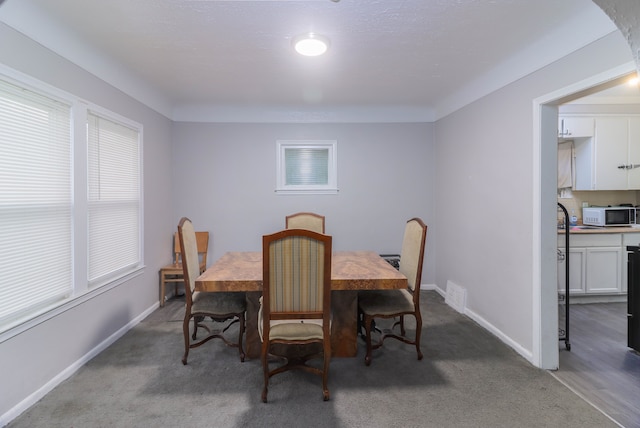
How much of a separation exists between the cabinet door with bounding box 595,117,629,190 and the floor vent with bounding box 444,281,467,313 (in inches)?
84.0

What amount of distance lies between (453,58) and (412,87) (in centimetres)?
74

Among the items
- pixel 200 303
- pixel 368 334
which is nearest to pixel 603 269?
pixel 368 334

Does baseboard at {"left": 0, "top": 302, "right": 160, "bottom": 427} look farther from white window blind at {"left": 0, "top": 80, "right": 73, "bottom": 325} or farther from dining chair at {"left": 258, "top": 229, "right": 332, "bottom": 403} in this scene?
dining chair at {"left": 258, "top": 229, "right": 332, "bottom": 403}

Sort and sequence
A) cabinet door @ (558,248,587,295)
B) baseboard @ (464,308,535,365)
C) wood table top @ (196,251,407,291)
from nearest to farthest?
wood table top @ (196,251,407,291) < baseboard @ (464,308,535,365) < cabinet door @ (558,248,587,295)

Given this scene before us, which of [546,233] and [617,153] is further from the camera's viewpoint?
[617,153]

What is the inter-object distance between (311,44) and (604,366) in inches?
126

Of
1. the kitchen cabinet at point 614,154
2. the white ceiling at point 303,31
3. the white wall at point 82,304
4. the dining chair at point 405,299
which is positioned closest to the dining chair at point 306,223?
the dining chair at point 405,299

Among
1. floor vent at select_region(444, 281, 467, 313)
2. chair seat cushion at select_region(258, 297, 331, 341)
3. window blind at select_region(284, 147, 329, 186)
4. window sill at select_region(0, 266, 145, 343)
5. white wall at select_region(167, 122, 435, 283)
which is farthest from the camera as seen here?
window blind at select_region(284, 147, 329, 186)

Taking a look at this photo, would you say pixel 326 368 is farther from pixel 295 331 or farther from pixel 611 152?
pixel 611 152

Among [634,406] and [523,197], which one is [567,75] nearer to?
[523,197]

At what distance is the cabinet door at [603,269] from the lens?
3410 mm

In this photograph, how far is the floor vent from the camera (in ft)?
10.7

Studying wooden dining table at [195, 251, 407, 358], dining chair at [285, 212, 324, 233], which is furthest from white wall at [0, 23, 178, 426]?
dining chair at [285, 212, 324, 233]

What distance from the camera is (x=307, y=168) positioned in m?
4.04
